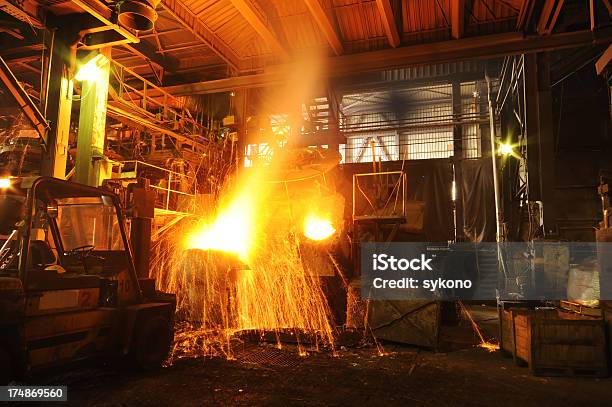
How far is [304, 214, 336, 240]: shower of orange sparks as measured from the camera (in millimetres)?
9680

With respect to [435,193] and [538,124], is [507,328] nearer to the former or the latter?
[538,124]

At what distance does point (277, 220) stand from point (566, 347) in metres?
6.25

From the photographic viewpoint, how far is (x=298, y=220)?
9867mm

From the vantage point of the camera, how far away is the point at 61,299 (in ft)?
14.6

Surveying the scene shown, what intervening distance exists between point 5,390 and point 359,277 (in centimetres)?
669

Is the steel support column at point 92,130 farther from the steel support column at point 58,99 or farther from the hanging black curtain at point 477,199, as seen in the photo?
the hanging black curtain at point 477,199

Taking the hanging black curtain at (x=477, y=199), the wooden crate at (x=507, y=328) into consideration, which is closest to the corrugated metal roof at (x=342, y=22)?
the wooden crate at (x=507, y=328)

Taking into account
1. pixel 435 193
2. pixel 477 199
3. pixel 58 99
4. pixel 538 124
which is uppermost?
pixel 538 124

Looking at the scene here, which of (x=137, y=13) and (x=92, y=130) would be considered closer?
(x=137, y=13)

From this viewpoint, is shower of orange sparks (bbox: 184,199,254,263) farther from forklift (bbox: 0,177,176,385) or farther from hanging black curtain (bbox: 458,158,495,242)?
hanging black curtain (bbox: 458,158,495,242)

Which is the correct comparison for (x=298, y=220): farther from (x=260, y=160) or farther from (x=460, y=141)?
(x=460, y=141)

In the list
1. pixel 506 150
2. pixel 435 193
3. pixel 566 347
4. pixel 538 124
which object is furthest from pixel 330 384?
pixel 435 193

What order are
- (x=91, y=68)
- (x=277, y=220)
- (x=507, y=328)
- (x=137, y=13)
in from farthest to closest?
(x=277, y=220) → (x=91, y=68) → (x=507, y=328) → (x=137, y=13)

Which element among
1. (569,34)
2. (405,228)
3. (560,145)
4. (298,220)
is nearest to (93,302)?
(298,220)
